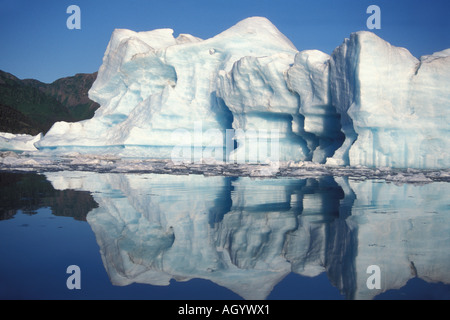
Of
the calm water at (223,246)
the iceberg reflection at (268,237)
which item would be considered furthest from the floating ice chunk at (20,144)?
the iceberg reflection at (268,237)

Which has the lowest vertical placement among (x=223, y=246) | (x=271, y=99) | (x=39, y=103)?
(x=223, y=246)

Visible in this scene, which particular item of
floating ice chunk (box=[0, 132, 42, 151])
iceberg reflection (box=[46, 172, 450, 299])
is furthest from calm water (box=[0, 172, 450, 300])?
floating ice chunk (box=[0, 132, 42, 151])

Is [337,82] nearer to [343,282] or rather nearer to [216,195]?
[216,195]

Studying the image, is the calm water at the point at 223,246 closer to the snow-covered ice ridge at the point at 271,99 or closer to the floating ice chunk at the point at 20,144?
the snow-covered ice ridge at the point at 271,99

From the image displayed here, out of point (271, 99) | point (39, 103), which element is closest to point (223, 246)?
point (271, 99)

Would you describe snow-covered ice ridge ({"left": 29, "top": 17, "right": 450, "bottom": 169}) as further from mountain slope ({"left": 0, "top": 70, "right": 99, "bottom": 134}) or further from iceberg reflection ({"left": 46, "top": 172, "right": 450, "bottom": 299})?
mountain slope ({"left": 0, "top": 70, "right": 99, "bottom": 134})

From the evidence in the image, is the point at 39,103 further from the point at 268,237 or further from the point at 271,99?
the point at 268,237
